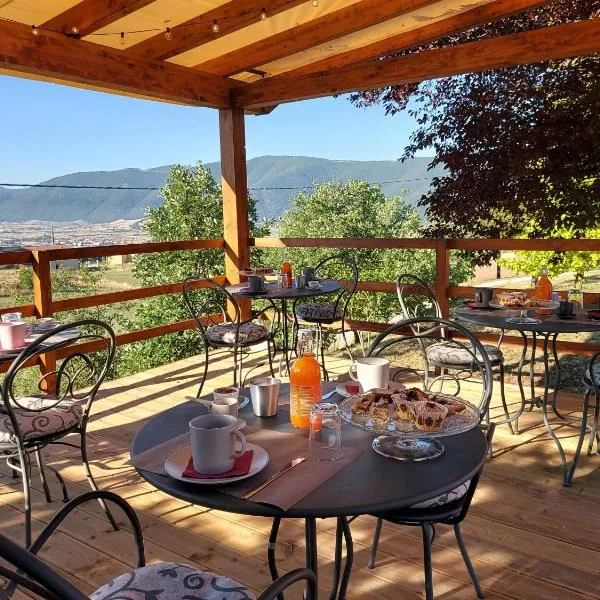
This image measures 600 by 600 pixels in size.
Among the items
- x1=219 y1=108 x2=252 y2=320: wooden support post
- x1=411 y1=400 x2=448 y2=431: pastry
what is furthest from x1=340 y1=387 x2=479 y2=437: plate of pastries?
x1=219 y1=108 x2=252 y2=320: wooden support post

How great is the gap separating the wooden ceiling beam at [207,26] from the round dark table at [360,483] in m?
3.37

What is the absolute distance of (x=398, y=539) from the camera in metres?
2.29

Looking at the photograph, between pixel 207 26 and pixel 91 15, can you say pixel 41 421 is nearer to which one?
pixel 91 15

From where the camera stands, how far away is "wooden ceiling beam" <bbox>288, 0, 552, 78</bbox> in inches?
160

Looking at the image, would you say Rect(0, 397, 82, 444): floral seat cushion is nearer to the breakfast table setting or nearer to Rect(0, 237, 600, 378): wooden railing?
the breakfast table setting

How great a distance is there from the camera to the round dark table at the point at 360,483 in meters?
1.07

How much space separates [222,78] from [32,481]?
372 centimetres

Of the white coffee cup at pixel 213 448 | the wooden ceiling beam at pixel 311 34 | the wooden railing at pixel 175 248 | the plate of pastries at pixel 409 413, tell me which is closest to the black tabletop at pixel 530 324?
the wooden railing at pixel 175 248

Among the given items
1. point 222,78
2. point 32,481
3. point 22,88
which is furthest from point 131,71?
point 22,88

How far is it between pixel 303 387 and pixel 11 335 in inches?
65.0

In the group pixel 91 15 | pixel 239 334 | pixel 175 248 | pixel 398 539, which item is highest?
pixel 91 15

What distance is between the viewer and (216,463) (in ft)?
3.80

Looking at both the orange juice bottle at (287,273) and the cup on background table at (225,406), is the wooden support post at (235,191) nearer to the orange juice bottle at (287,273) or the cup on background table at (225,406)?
the orange juice bottle at (287,273)

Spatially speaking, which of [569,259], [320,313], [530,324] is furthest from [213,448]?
[569,259]
